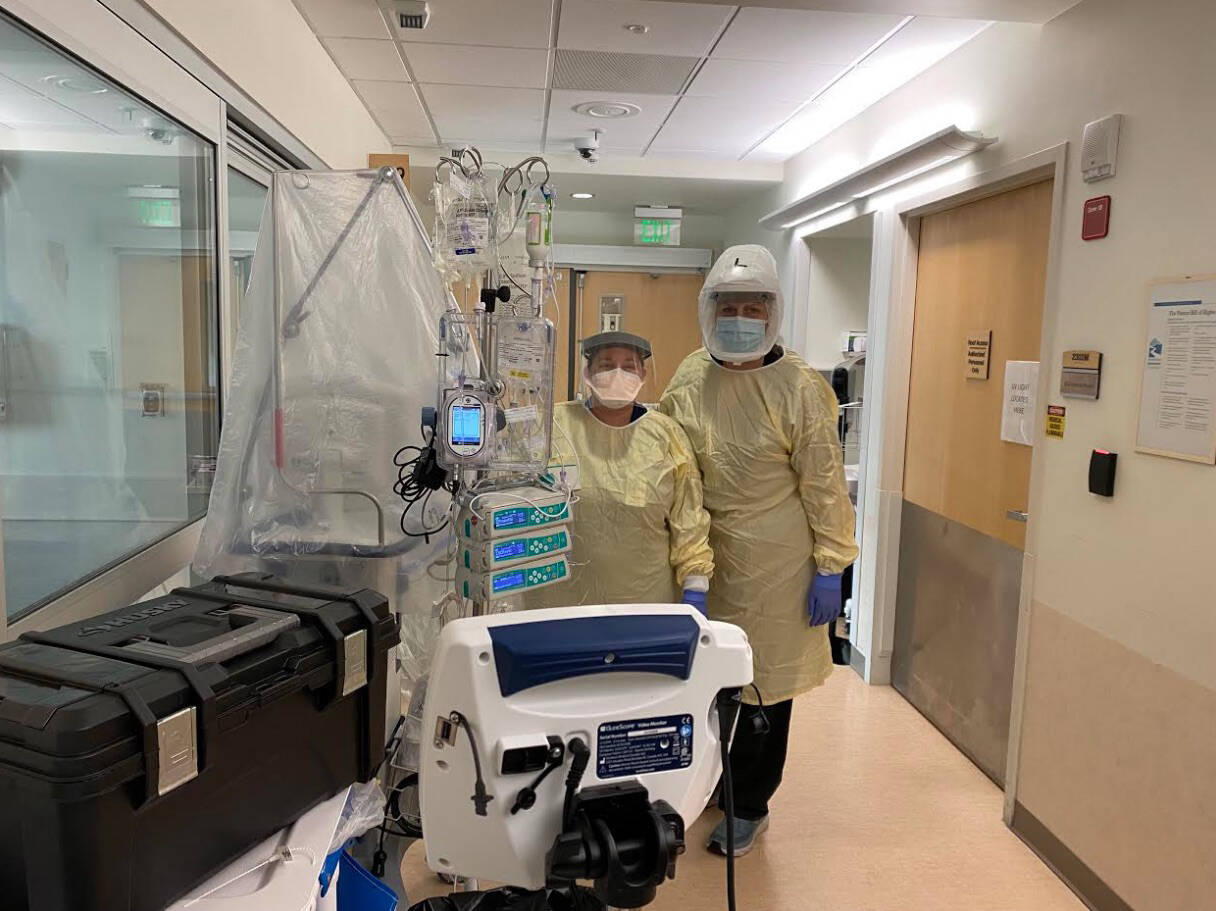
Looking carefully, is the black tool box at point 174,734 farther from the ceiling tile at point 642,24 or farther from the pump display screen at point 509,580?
the ceiling tile at point 642,24

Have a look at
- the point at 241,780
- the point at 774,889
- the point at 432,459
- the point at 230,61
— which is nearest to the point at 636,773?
the point at 241,780

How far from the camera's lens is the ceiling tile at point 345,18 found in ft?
8.81

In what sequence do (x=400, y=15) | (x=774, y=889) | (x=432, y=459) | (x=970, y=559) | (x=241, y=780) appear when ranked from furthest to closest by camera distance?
1. (x=970, y=559)
2. (x=400, y=15)
3. (x=774, y=889)
4. (x=432, y=459)
5. (x=241, y=780)

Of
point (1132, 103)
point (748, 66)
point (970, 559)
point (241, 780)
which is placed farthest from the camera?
point (748, 66)

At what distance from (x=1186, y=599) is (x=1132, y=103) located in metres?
1.19

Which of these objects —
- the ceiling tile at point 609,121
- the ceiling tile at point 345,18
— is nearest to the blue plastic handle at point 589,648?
the ceiling tile at point 345,18

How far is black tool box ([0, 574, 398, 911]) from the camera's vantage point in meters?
0.80

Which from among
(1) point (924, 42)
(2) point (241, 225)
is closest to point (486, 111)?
(2) point (241, 225)

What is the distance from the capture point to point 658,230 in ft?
18.4

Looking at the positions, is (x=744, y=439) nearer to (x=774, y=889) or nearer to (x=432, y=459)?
(x=432, y=459)

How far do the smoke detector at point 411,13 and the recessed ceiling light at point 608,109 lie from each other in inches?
43.1

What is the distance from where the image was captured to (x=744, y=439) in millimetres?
2207

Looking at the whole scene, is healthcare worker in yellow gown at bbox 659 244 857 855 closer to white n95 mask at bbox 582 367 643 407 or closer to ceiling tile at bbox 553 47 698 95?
white n95 mask at bbox 582 367 643 407

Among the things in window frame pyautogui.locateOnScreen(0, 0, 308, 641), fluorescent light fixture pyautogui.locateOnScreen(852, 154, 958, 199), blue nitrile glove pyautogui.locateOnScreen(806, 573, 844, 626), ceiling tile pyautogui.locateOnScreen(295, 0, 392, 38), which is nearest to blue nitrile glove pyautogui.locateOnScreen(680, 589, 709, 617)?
blue nitrile glove pyautogui.locateOnScreen(806, 573, 844, 626)
